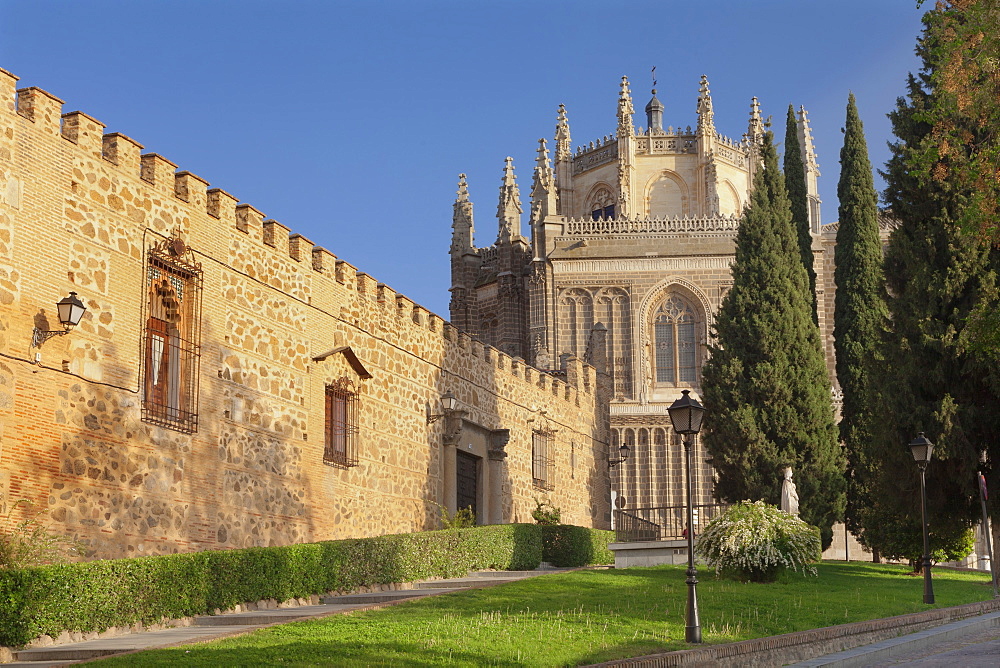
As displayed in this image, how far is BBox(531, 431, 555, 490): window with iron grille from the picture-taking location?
2984cm

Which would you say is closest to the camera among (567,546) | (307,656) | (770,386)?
(307,656)

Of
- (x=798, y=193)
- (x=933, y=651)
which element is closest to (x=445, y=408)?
(x=933, y=651)

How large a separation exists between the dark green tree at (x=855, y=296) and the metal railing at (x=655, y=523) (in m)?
3.63

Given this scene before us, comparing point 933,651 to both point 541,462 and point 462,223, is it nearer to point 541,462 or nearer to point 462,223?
point 541,462

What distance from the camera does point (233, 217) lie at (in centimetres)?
1900

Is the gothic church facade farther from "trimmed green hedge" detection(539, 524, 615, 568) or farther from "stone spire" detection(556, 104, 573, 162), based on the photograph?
"trimmed green hedge" detection(539, 524, 615, 568)

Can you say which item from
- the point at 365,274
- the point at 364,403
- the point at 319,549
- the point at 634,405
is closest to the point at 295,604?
the point at 319,549

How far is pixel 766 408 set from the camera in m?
30.7

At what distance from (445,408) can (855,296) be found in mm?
15355

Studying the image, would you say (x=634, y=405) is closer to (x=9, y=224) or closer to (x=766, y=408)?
(x=766, y=408)

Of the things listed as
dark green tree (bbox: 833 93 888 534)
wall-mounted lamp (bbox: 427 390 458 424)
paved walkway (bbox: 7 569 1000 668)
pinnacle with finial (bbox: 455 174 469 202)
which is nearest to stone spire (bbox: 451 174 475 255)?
pinnacle with finial (bbox: 455 174 469 202)

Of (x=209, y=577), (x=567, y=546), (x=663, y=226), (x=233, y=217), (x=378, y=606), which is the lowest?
(x=378, y=606)

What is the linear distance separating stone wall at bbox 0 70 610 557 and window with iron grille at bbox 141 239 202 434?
0.54ft

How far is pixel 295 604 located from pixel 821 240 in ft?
120
